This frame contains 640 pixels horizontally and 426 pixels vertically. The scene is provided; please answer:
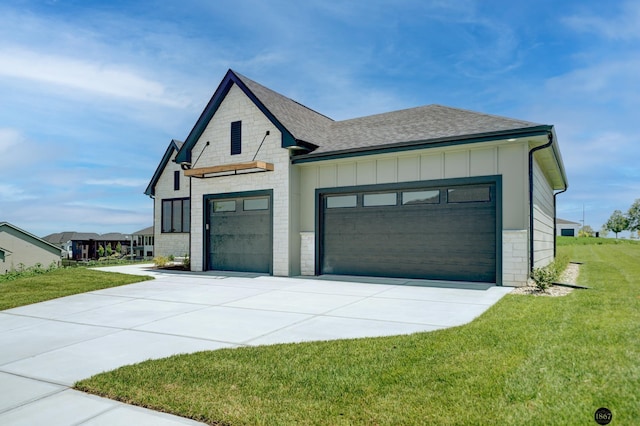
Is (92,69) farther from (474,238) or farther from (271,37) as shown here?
(474,238)

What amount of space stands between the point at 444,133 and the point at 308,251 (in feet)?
17.9

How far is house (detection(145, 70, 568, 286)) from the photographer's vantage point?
1017cm

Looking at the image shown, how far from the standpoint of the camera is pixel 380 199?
1196cm

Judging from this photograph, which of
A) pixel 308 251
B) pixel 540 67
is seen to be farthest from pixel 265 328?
pixel 540 67

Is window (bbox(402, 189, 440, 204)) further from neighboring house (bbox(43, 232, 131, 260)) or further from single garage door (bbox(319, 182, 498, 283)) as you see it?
neighboring house (bbox(43, 232, 131, 260))

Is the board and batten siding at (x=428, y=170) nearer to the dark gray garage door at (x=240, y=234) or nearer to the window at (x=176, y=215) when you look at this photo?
the dark gray garage door at (x=240, y=234)

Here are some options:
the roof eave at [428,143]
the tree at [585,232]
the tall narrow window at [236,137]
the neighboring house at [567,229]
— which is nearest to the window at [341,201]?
the roof eave at [428,143]

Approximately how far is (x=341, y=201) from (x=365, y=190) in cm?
95

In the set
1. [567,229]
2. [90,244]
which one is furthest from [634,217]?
[90,244]

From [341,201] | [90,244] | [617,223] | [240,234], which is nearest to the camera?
[341,201]

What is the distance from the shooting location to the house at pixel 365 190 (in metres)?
10.2

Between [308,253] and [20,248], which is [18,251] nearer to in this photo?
[20,248]

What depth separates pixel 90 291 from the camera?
9.77 metres

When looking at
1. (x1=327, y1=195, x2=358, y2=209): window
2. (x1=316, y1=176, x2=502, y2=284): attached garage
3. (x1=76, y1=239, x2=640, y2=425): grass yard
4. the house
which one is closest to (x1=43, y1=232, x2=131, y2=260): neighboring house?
the house
